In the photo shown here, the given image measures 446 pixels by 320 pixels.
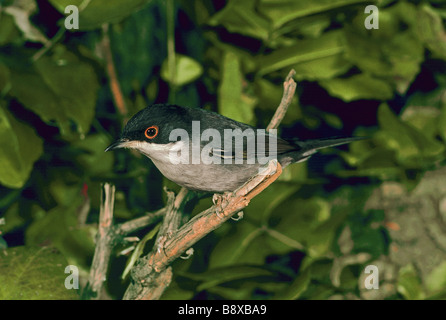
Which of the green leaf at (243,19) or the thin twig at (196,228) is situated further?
the green leaf at (243,19)

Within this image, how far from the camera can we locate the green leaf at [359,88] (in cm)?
106

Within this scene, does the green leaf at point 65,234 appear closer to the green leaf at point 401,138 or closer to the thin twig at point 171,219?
the thin twig at point 171,219

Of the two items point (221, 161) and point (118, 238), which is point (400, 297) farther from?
point (118, 238)

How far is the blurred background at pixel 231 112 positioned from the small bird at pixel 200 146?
73mm

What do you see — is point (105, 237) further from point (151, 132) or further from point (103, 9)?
point (103, 9)

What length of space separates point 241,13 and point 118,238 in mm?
502

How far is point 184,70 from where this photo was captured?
105 cm

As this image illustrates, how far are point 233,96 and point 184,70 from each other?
0.13 m

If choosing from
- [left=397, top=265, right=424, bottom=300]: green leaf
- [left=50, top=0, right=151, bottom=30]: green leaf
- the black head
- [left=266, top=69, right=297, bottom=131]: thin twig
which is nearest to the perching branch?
[left=266, top=69, right=297, bottom=131]: thin twig

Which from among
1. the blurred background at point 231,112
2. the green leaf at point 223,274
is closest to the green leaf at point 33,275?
the blurred background at point 231,112

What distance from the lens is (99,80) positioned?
3.38ft

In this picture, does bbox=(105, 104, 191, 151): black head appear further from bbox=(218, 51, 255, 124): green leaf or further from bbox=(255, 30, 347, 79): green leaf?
bbox=(255, 30, 347, 79): green leaf

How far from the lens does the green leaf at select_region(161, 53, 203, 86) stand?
3.45ft

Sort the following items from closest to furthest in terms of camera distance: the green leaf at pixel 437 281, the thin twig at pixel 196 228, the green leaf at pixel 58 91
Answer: the thin twig at pixel 196 228, the green leaf at pixel 58 91, the green leaf at pixel 437 281
